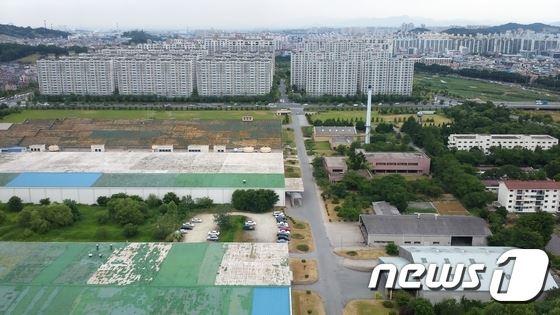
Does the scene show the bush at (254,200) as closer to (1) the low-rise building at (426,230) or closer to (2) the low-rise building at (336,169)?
(1) the low-rise building at (426,230)

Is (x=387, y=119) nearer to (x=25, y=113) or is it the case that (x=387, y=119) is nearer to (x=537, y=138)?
(x=537, y=138)

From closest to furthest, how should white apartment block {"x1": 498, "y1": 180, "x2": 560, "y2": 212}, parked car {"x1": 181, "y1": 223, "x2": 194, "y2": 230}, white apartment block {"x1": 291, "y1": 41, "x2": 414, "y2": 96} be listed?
parked car {"x1": 181, "y1": 223, "x2": 194, "y2": 230} → white apartment block {"x1": 498, "y1": 180, "x2": 560, "y2": 212} → white apartment block {"x1": 291, "y1": 41, "x2": 414, "y2": 96}

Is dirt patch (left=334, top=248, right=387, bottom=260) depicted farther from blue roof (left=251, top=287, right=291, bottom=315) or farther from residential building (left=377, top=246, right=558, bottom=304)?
blue roof (left=251, top=287, right=291, bottom=315)

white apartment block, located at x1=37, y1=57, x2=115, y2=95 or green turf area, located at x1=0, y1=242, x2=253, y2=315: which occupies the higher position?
white apartment block, located at x1=37, y1=57, x2=115, y2=95

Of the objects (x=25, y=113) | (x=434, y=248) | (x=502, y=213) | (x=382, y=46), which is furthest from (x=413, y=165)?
(x=382, y=46)

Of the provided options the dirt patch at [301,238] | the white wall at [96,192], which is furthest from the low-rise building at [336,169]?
the dirt patch at [301,238]

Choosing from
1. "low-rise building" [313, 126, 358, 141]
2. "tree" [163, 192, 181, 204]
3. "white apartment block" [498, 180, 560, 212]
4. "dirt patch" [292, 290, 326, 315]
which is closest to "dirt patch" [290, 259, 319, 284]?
"dirt patch" [292, 290, 326, 315]
